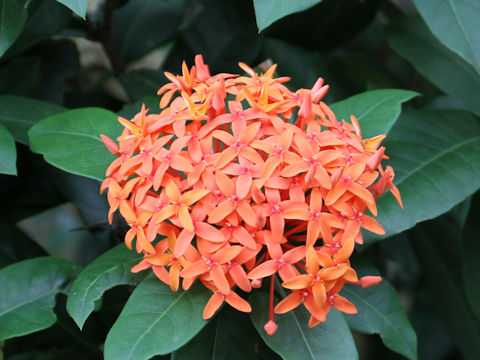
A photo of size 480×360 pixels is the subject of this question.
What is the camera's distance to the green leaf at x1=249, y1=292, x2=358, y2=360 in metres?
0.97

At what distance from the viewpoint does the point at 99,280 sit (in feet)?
3.43

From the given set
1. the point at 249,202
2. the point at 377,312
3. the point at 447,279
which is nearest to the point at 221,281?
the point at 249,202

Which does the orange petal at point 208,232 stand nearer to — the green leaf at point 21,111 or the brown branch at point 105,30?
the green leaf at point 21,111

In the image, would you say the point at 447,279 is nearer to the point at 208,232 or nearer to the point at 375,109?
the point at 375,109

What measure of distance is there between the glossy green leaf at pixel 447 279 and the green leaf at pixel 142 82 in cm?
102

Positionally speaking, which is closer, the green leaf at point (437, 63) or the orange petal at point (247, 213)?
the orange petal at point (247, 213)

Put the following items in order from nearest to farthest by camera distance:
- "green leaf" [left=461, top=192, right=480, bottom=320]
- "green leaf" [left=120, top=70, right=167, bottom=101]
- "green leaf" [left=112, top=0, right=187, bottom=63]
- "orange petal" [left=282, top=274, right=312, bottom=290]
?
"orange petal" [left=282, top=274, right=312, bottom=290], "green leaf" [left=461, top=192, right=480, bottom=320], "green leaf" [left=120, top=70, right=167, bottom=101], "green leaf" [left=112, top=0, right=187, bottom=63]

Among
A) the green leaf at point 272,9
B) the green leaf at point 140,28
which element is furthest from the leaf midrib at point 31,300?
the green leaf at point 140,28

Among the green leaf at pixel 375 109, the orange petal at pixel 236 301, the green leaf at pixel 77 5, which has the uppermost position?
the green leaf at pixel 77 5

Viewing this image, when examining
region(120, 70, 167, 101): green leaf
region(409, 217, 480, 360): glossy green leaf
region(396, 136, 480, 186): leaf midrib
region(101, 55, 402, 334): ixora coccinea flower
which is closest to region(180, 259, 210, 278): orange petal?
region(101, 55, 402, 334): ixora coccinea flower

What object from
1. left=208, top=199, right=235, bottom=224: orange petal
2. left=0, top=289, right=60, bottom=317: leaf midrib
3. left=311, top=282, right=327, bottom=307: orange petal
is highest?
left=208, top=199, right=235, bottom=224: orange petal

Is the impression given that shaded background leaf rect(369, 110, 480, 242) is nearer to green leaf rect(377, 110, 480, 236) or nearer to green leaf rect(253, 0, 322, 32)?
green leaf rect(377, 110, 480, 236)

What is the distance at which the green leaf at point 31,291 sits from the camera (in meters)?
1.17

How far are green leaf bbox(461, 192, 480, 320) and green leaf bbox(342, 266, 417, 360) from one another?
16.0 inches
